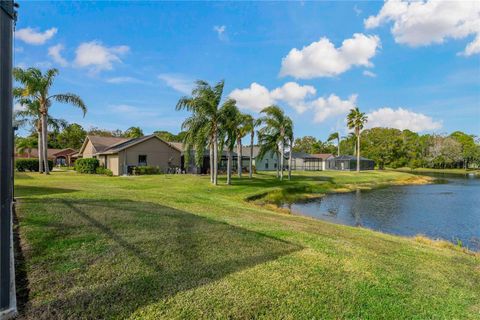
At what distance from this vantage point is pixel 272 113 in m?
29.6

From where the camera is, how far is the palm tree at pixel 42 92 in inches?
923

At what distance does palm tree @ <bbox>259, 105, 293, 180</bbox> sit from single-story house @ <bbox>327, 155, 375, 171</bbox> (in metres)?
37.1

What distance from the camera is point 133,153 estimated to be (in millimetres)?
29891

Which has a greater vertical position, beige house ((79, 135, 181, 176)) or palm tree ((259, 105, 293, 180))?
palm tree ((259, 105, 293, 180))

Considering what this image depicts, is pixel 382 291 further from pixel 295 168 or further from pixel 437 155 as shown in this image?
pixel 437 155

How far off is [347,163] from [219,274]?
210 feet

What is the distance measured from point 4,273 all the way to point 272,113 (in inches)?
1098

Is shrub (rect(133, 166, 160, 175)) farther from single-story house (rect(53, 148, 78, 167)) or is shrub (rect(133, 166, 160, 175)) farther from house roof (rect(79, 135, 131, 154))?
single-story house (rect(53, 148, 78, 167))

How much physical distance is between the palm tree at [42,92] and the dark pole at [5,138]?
81.9ft

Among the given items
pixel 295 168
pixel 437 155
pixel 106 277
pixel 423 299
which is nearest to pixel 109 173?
pixel 106 277

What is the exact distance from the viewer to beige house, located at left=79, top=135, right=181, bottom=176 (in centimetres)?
2909

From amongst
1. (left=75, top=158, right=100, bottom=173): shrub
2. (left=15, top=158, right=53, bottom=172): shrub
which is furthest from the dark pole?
(left=15, top=158, right=53, bottom=172): shrub

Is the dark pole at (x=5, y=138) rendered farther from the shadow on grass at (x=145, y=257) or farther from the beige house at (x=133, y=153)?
the beige house at (x=133, y=153)

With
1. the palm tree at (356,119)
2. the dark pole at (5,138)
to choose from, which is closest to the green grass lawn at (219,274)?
the dark pole at (5,138)
